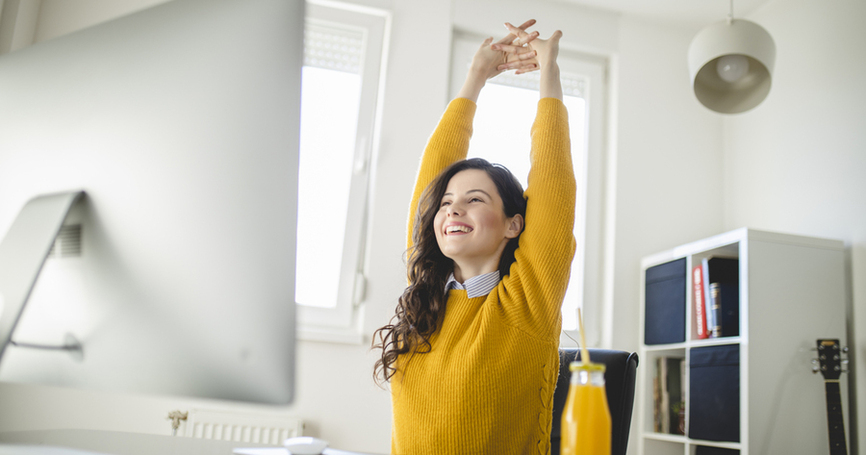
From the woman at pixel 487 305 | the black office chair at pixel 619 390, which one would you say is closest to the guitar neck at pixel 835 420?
the black office chair at pixel 619 390

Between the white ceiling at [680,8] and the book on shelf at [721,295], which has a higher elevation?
the white ceiling at [680,8]

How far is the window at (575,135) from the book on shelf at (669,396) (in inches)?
13.9

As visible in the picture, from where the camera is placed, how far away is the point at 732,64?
87.7 inches

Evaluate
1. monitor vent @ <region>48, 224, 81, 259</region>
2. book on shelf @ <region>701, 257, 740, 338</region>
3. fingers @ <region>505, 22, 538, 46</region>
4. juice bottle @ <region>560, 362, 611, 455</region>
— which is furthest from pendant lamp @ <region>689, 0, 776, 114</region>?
monitor vent @ <region>48, 224, 81, 259</region>

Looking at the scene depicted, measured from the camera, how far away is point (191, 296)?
A: 41cm

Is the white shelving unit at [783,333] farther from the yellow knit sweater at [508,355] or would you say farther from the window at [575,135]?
the yellow knit sweater at [508,355]

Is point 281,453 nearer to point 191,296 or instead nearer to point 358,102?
point 191,296

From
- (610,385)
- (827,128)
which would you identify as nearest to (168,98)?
(610,385)

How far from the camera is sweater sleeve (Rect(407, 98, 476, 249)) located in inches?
57.9

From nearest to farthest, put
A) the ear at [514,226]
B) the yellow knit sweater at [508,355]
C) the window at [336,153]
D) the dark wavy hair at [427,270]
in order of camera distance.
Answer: the yellow knit sweater at [508,355] → the dark wavy hair at [427,270] → the ear at [514,226] → the window at [336,153]

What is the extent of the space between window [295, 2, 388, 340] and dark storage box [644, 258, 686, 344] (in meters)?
1.33

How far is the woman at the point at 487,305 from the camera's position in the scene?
1.07 meters

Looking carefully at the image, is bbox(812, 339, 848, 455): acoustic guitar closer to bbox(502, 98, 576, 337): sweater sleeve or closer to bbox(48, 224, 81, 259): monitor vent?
bbox(502, 98, 576, 337): sweater sleeve

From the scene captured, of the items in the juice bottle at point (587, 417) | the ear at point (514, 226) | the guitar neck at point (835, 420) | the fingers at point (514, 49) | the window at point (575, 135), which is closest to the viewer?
the juice bottle at point (587, 417)
